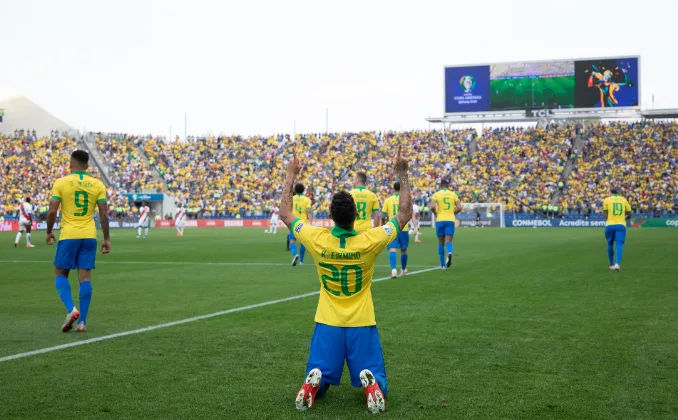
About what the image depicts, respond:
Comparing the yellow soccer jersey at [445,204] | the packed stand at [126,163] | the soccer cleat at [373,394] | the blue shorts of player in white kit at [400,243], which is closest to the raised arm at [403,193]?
the soccer cleat at [373,394]

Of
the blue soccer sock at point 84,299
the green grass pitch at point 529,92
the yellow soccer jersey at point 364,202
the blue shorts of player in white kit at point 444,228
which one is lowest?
the blue soccer sock at point 84,299

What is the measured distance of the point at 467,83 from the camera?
60812 mm

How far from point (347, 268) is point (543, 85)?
56.7 metres

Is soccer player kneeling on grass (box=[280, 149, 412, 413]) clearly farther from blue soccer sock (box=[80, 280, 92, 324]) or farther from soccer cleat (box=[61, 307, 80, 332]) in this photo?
blue soccer sock (box=[80, 280, 92, 324])

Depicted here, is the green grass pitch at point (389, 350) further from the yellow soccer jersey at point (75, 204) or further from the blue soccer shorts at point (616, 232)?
the blue soccer shorts at point (616, 232)

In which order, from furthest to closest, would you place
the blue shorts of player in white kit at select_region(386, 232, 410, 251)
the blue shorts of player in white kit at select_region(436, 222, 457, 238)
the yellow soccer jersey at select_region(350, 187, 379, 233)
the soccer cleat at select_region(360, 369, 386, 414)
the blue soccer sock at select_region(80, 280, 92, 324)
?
the blue shorts of player in white kit at select_region(436, 222, 457, 238) < the blue shorts of player in white kit at select_region(386, 232, 410, 251) < the yellow soccer jersey at select_region(350, 187, 379, 233) < the blue soccer sock at select_region(80, 280, 92, 324) < the soccer cleat at select_region(360, 369, 386, 414)

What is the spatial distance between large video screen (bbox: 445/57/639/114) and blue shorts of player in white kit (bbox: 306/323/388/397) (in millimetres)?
56186

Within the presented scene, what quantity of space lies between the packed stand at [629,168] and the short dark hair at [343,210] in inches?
2003

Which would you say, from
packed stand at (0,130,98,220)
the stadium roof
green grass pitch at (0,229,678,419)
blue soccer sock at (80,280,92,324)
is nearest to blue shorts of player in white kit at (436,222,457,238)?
green grass pitch at (0,229,678,419)

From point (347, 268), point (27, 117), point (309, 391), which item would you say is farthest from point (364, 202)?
point (27, 117)

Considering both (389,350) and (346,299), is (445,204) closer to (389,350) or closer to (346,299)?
(389,350)

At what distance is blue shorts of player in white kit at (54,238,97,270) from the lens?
30.2ft

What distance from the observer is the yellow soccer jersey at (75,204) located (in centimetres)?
924

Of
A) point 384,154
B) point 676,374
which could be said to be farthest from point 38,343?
point 384,154
